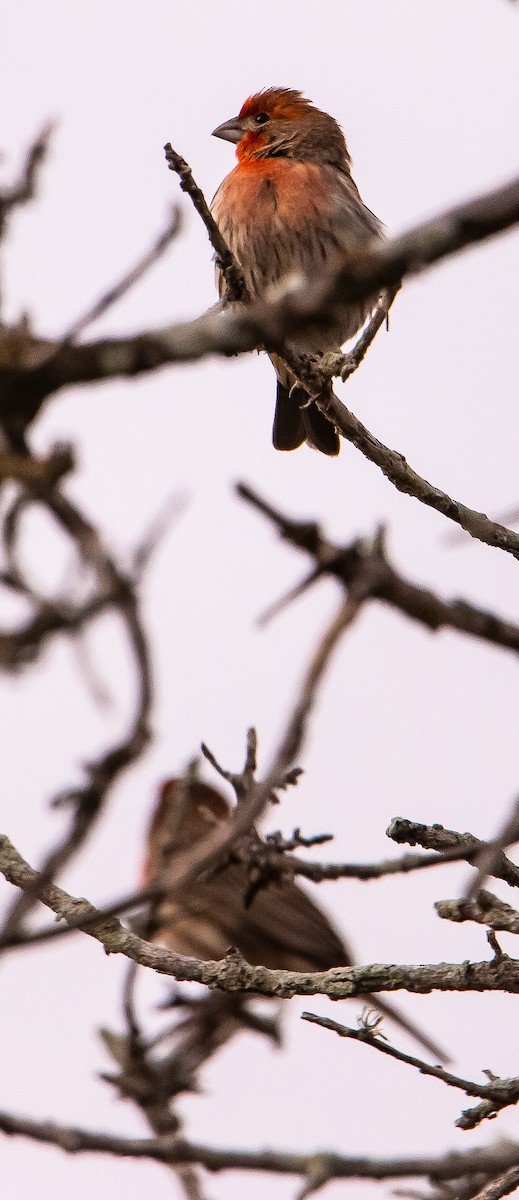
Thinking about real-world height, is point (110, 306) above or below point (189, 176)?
below

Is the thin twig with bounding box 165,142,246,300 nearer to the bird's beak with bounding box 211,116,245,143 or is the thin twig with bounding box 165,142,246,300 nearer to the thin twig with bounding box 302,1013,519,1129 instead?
the thin twig with bounding box 302,1013,519,1129

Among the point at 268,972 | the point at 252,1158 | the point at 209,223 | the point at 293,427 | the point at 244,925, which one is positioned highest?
the point at 293,427

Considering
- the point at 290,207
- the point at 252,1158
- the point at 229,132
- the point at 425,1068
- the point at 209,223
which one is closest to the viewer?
the point at 252,1158

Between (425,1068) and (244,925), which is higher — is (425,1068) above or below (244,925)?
below

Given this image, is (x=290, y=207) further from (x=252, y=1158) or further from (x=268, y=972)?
(x=252, y=1158)

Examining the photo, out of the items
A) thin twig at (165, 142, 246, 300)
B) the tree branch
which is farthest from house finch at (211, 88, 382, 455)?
the tree branch

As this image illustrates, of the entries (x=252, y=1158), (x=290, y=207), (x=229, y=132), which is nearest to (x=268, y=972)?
(x=252, y=1158)

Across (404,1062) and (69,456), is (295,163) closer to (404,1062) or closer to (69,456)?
(404,1062)

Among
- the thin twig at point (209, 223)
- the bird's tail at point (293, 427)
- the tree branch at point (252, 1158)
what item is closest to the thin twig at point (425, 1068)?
the tree branch at point (252, 1158)

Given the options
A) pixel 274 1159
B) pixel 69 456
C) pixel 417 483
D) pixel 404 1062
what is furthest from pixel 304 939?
pixel 69 456
